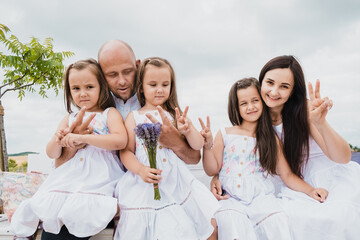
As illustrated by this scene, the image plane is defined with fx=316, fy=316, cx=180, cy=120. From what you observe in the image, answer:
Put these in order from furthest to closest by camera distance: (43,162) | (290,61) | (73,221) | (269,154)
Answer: (43,162)
(290,61)
(269,154)
(73,221)

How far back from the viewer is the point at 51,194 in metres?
2.45

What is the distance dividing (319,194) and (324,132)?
0.58 metres

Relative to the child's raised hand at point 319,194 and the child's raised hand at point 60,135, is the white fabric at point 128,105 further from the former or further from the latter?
the child's raised hand at point 319,194

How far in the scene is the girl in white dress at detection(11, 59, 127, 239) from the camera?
7.69 ft

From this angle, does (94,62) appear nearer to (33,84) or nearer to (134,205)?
(134,205)

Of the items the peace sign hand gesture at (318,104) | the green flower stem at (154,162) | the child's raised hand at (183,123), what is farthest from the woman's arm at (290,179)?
the green flower stem at (154,162)

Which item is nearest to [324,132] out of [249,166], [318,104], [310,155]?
[318,104]

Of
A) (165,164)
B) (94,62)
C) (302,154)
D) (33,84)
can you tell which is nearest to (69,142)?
(165,164)

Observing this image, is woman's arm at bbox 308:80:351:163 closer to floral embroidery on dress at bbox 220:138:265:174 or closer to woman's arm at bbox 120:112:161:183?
floral embroidery on dress at bbox 220:138:265:174

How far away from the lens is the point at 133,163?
2570mm

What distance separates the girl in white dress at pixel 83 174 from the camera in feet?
7.69

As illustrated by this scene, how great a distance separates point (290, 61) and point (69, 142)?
2219 millimetres

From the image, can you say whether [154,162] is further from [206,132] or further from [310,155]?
[310,155]

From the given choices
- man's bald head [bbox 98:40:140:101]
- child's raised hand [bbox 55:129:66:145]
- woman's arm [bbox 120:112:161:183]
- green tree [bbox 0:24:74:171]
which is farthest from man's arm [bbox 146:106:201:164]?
green tree [bbox 0:24:74:171]
